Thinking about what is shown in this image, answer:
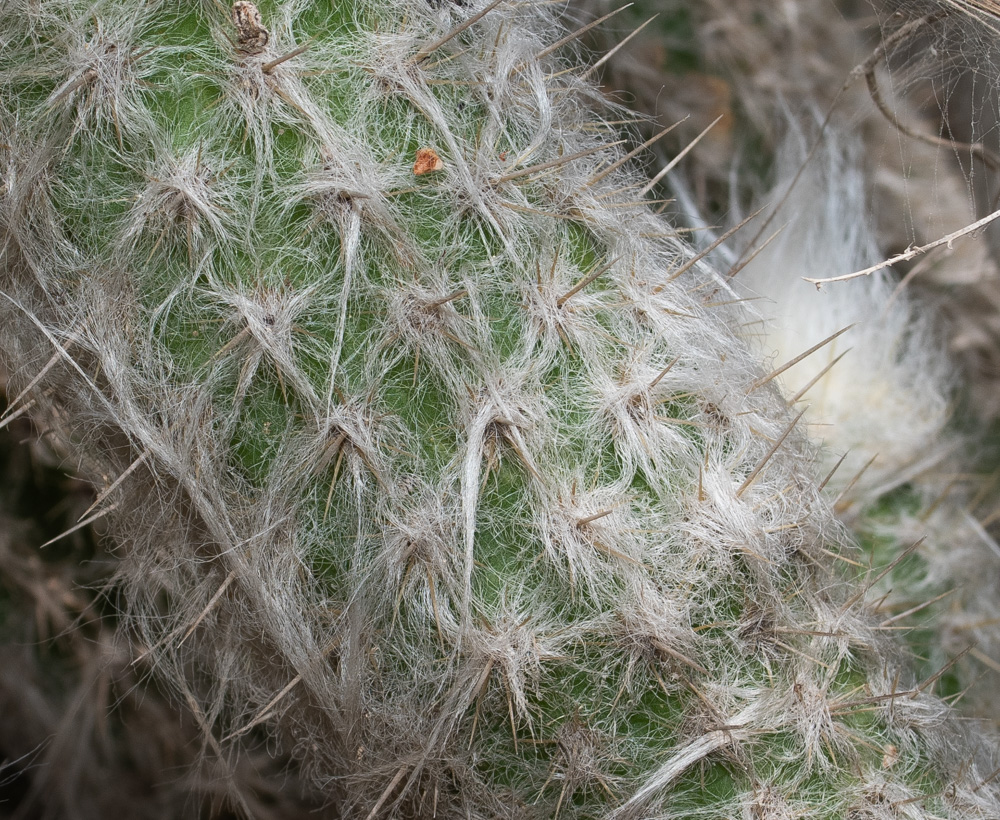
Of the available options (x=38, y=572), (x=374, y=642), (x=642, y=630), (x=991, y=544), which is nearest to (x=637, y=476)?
(x=642, y=630)

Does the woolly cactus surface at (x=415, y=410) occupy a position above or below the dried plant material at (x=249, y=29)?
below

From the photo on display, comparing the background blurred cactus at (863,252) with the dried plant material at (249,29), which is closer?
the dried plant material at (249,29)

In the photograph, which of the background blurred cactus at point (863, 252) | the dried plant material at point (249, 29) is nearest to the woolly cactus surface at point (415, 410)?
the dried plant material at point (249, 29)

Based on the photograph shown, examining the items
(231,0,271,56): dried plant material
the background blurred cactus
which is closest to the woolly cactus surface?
(231,0,271,56): dried plant material

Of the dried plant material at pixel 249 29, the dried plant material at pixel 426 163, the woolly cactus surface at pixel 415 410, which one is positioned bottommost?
the woolly cactus surface at pixel 415 410

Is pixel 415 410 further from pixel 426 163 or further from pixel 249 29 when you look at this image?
pixel 249 29

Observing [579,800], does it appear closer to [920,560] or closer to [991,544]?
[920,560]

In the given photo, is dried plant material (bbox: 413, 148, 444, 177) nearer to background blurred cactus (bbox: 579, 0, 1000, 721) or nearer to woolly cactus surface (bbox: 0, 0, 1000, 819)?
woolly cactus surface (bbox: 0, 0, 1000, 819)

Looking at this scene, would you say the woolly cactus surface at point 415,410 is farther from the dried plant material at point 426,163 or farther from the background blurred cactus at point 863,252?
the background blurred cactus at point 863,252
